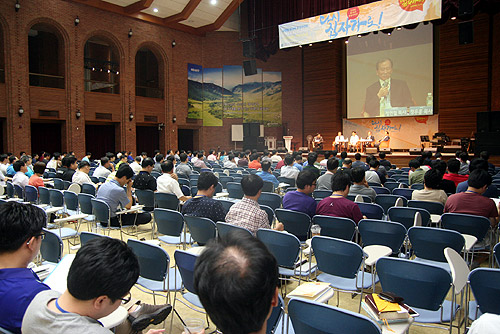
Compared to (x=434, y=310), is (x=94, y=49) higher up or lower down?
higher up

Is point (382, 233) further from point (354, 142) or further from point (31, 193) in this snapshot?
point (354, 142)

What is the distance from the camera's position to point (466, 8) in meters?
10.7

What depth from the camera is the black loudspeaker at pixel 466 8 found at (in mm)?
10633

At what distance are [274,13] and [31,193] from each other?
15298 millimetres

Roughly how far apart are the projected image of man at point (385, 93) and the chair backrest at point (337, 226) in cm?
1595

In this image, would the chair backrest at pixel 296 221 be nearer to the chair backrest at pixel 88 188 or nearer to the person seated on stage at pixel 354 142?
the chair backrest at pixel 88 188

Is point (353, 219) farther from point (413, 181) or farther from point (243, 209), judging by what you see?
point (413, 181)

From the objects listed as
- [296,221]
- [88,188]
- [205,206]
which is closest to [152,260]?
[205,206]

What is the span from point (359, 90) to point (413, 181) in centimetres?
1333

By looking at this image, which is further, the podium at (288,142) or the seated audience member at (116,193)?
the podium at (288,142)

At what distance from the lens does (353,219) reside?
4250 mm

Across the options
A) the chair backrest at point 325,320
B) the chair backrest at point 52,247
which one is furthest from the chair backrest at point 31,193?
the chair backrest at point 325,320

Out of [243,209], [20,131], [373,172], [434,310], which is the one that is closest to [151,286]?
[243,209]

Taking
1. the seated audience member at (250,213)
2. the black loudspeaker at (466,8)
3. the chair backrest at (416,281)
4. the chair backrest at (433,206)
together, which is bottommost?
the chair backrest at (416,281)
